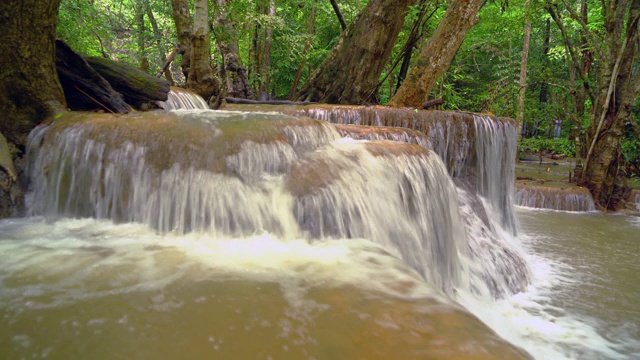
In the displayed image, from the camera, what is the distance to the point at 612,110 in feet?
29.5

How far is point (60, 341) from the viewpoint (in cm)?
150

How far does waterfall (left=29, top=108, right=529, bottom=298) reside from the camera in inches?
128

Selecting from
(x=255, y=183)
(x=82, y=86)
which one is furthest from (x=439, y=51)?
(x=82, y=86)

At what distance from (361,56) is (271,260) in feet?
24.0

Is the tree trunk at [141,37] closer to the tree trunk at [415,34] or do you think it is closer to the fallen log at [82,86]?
the tree trunk at [415,34]

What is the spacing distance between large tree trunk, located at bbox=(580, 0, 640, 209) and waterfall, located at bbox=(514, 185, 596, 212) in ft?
1.22

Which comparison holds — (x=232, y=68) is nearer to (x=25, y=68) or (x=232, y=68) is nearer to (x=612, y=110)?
(x=25, y=68)

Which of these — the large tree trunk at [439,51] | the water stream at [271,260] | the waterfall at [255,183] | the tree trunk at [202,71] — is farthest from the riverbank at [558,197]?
the tree trunk at [202,71]

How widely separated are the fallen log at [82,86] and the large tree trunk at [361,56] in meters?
5.06

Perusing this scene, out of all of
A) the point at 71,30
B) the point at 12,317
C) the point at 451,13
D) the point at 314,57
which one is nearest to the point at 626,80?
the point at 451,13

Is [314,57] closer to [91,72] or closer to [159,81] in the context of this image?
[159,81]

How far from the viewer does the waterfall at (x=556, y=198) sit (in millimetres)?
9039

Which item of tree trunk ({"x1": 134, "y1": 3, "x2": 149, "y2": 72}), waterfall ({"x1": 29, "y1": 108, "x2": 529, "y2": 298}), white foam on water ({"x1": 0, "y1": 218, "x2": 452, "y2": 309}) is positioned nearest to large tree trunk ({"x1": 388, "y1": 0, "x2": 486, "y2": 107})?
waterfall ({"x1": 29, "y1": 108, "x2": 529, "y2": 298})

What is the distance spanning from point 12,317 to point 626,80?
429 inches
